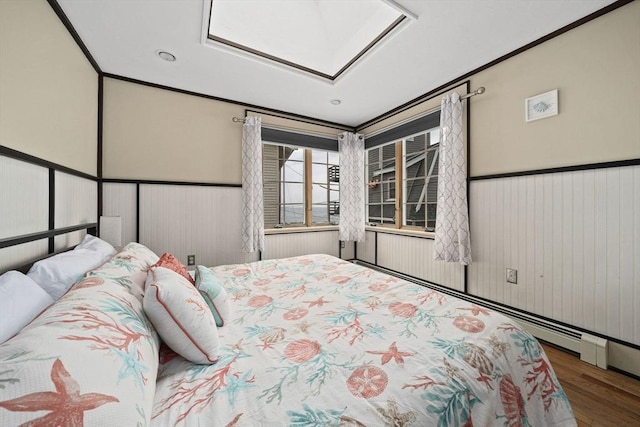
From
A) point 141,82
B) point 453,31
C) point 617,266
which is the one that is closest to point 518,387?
point 617,266

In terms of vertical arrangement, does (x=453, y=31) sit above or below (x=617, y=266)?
above

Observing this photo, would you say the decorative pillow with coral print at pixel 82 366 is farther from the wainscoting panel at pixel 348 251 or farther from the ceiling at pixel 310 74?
the wainscoting panel at pixel 348 251

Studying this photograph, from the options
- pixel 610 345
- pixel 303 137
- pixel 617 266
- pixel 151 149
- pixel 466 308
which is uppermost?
pixel 303 137

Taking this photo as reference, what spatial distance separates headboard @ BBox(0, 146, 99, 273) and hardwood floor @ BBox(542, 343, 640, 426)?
9.41 ft

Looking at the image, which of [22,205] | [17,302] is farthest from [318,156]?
[17,302]

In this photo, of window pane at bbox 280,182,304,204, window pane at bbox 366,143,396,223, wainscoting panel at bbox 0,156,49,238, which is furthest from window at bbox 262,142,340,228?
wainscoting panel at bbox 0,156,49,238

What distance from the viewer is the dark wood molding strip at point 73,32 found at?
1657 millimetres

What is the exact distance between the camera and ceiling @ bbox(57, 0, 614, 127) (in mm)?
1759

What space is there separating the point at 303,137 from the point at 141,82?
198 centimetres

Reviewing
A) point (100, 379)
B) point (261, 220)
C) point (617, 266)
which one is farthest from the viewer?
point (261, 220)

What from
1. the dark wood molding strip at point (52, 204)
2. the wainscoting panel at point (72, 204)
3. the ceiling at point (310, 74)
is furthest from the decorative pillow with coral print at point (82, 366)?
the ceiling at point (310, 74)

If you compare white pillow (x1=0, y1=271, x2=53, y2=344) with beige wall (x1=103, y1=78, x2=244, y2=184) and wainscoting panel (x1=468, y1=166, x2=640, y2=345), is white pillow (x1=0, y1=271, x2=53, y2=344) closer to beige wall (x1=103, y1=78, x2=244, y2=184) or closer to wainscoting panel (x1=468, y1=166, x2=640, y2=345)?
beige wall (x1=103, y1=78, x2=244, y2=184)

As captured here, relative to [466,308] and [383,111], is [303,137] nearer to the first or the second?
[383,111]

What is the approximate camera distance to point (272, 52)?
7.80 ft
